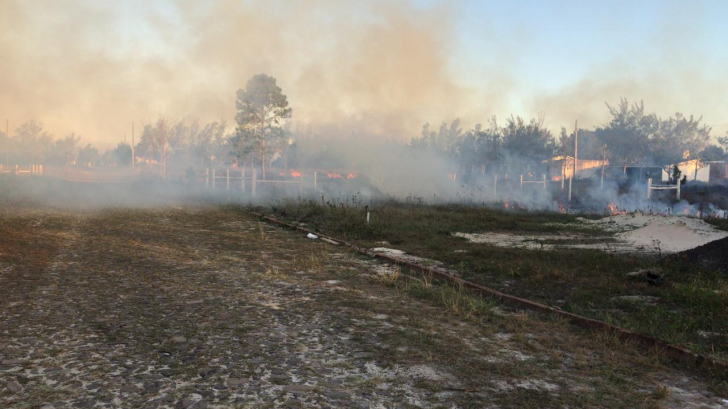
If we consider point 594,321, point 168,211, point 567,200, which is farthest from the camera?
point 567,200

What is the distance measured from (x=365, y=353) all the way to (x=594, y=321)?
8.65ft

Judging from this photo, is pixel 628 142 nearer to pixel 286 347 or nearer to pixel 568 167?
pixel 568 167

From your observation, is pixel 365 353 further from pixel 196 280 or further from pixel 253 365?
pixel 196 280

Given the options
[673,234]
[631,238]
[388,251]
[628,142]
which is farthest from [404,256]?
[628,142]

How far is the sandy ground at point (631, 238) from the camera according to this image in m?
11.5

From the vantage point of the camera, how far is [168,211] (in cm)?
1752

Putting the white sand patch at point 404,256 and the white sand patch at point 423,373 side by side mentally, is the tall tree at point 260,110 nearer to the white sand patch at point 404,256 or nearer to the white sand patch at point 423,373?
the white sand patch at point 404,256

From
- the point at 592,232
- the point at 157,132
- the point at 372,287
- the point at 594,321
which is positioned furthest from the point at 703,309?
the point at 157,132

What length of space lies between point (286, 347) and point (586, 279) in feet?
18.1

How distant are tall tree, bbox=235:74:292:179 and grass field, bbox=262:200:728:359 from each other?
20.8 metres

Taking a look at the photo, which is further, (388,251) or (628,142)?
(628,142)

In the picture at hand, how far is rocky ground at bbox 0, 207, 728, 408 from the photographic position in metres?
3.30

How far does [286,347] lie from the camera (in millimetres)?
4223

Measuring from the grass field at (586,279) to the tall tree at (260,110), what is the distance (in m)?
20.8
